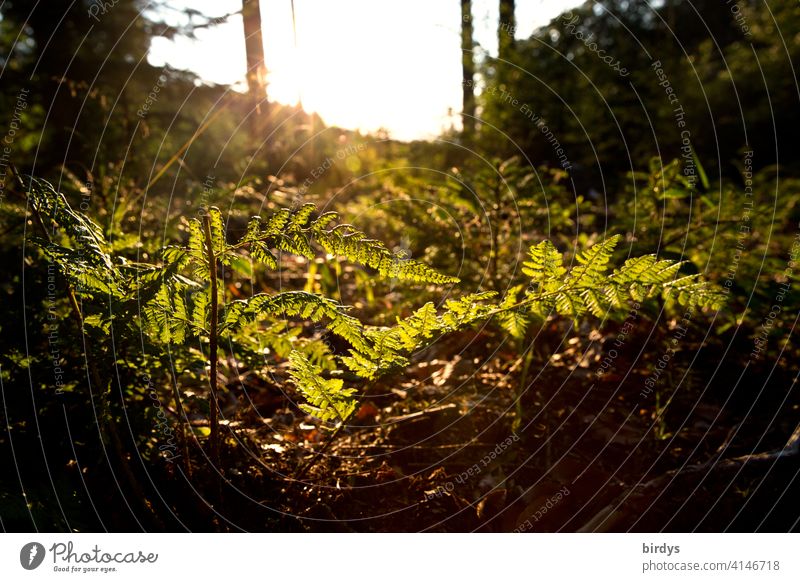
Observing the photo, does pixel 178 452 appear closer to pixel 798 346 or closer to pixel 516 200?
pixel 516 200

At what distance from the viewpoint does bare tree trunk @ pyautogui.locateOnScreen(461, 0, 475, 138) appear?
5922mm

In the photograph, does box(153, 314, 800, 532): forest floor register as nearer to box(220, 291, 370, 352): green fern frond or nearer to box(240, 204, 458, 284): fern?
box(220, 291, 370, 352): green fern frond

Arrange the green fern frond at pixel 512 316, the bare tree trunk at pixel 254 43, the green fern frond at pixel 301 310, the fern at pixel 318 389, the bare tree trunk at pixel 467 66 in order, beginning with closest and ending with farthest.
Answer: the green fern frond at pixel 301 310, the fern at pixel 318 389, the green fern frond at pixel 512 316, the bare tree trunk at pixel 254 43, the bare tree trunk at pixel 467 66

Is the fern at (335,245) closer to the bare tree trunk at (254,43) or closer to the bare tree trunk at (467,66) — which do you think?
the bare tree trunk at (254,43)

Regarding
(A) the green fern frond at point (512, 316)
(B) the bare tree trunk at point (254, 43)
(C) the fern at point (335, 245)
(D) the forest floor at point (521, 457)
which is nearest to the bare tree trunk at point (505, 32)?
(B) the bare tree trunk at point (254, 43)

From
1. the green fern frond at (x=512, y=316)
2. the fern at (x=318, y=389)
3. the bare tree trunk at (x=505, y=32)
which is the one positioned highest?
the bare tree trunk at (x=505, y=32)

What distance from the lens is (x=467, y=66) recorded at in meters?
7.10

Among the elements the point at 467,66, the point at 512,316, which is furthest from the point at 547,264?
the point at 467,66
